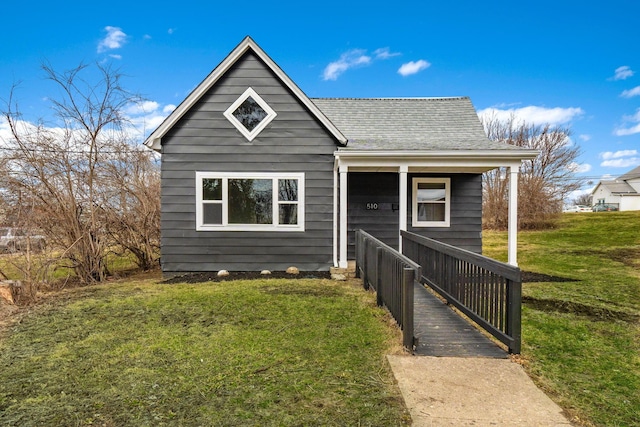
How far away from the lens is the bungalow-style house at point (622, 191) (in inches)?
1529

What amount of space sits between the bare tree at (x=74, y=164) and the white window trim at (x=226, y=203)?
1942mm

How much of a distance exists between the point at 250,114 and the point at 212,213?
255cm

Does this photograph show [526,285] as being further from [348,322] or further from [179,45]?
[179,45]

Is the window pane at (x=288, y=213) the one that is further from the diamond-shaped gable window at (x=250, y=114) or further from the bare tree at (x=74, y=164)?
the bare tree at (x=74, y=164)

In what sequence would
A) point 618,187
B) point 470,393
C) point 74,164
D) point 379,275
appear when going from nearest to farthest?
point 470,393
point 379,275
point 74,164
point 618,187

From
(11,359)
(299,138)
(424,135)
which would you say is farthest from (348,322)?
(424,135)

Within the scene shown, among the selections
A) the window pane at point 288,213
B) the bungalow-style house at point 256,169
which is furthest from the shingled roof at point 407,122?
the window pane at point 288,213

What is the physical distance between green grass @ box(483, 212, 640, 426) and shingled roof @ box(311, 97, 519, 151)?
3.71 meters

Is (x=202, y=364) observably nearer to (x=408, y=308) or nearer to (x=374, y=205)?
(x=408, y=308)

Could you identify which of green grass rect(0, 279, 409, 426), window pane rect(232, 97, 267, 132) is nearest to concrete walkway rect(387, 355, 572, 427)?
green grass rect(0, 279, 409, 426)

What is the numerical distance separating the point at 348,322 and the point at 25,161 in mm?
6775

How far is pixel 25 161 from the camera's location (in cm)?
679

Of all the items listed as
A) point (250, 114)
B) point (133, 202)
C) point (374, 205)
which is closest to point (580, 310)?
point (374, 205)

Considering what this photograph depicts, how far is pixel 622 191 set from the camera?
44.4 m
